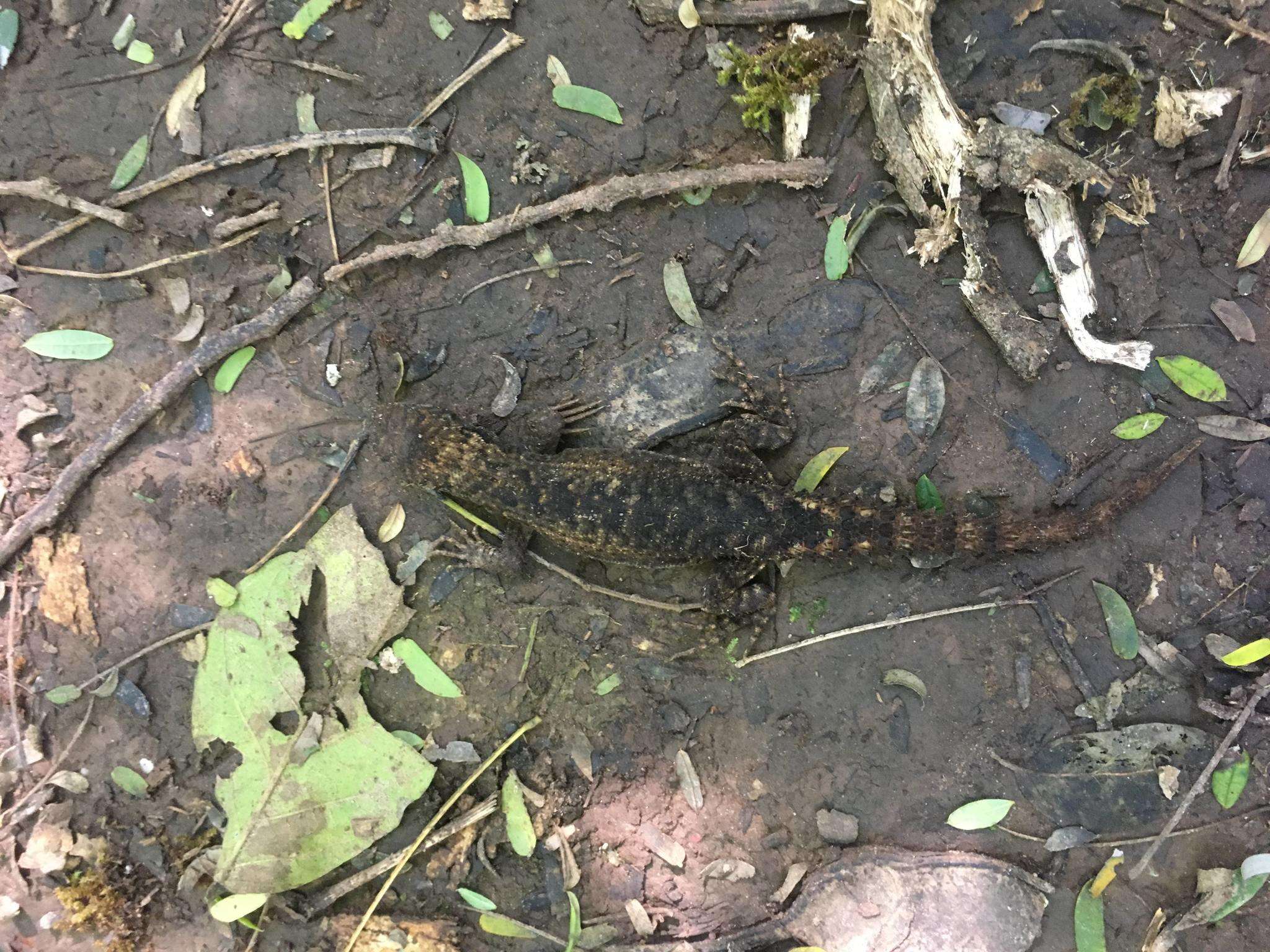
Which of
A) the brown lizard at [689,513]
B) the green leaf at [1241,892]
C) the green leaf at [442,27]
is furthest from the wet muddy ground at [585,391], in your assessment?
the brown lizard at [689,513]

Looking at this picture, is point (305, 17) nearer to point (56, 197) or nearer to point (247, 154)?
point (247, 154)

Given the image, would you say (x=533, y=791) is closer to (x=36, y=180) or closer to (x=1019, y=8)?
(x=36, y=180)

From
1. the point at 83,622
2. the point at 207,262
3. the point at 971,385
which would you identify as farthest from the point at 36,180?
the point at 971,385

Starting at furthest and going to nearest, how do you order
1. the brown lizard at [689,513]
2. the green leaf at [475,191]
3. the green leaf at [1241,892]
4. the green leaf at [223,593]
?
the green leaf at [475,191]
the green leaf at [223,593]
the brown lizard at [689,513]
the green leaf at [1241,892]

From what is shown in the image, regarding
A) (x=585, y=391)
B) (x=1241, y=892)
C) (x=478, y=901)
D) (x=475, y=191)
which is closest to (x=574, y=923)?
(x=478, y=901)

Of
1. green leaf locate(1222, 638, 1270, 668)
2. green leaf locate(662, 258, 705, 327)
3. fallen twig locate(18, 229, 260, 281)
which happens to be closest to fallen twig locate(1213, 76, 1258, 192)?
green leaf locate(1222, 638, 1270, 668)

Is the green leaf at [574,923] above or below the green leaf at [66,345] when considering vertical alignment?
below

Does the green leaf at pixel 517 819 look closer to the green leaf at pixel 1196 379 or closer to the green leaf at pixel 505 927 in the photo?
the green leaf at pixel 505 927
